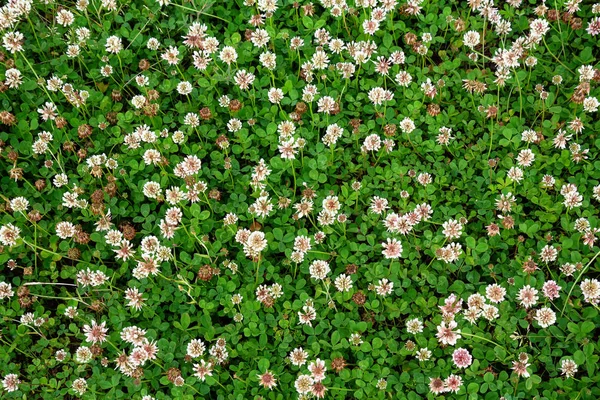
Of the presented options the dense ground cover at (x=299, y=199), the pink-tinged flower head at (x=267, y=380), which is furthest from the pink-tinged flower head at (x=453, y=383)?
the pink-tinged flower head at (x=267, y=380)

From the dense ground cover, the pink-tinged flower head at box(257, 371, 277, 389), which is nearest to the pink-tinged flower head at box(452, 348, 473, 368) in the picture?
the dense ground cover

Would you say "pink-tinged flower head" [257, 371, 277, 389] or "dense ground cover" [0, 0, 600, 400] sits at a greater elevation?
"dense ground cover" [0, 0, 600, 400]

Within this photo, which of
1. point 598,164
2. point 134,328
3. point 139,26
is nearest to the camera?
point 134,328

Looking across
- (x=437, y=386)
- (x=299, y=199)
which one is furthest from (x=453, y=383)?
(x=299, y=199)

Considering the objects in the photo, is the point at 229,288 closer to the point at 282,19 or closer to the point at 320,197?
the point at 320,197

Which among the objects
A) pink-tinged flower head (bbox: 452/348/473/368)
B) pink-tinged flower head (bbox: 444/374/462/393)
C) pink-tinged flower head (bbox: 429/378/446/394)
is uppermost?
pink-tinged flower head (bbox: 452/348/473/368)

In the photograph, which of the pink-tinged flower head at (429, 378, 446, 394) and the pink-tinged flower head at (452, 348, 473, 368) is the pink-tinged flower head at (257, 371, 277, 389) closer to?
the pink-tinged flower head at (429, 378, 446, 394)

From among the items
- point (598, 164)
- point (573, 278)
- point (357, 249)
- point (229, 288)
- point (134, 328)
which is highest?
point (598, 164)

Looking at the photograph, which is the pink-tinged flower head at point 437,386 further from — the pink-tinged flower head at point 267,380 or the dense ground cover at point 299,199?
the pink-tinged flower head at point 267,380

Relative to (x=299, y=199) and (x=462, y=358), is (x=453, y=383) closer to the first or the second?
(x=462, y=358)

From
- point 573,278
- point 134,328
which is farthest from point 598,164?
point 134,328
